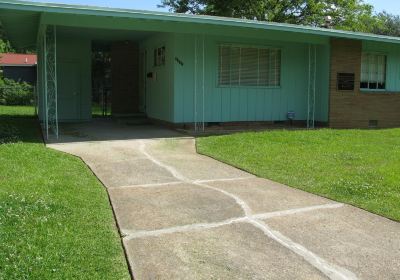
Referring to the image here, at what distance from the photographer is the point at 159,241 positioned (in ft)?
15.6

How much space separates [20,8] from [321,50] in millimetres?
9094

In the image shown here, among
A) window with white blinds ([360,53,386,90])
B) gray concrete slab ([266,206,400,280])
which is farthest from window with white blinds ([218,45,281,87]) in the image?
gray concrete slab ([266,206,400,280])

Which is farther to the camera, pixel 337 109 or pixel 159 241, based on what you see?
pixel 337 109

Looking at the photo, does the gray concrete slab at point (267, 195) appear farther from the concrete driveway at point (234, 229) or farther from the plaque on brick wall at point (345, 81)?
the plaque on brick wall at point (345, 81)

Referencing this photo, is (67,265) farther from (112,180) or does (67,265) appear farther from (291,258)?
(112,180)

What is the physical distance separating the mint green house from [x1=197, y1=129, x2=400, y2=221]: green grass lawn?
232 centimetres

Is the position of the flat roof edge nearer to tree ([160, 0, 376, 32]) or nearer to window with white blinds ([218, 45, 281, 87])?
window with white blinds ([218, 45, 281, 87])

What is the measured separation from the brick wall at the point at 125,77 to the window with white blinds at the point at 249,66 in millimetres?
4342

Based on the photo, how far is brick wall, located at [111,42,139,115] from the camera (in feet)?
57.1

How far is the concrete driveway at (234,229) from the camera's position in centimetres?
416

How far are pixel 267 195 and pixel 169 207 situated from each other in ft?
4.89

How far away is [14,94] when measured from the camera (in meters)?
31.8

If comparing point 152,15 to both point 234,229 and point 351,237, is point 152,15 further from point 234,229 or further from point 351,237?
point 351,237

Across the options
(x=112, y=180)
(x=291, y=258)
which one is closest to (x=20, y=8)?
(x=112, y=180)
